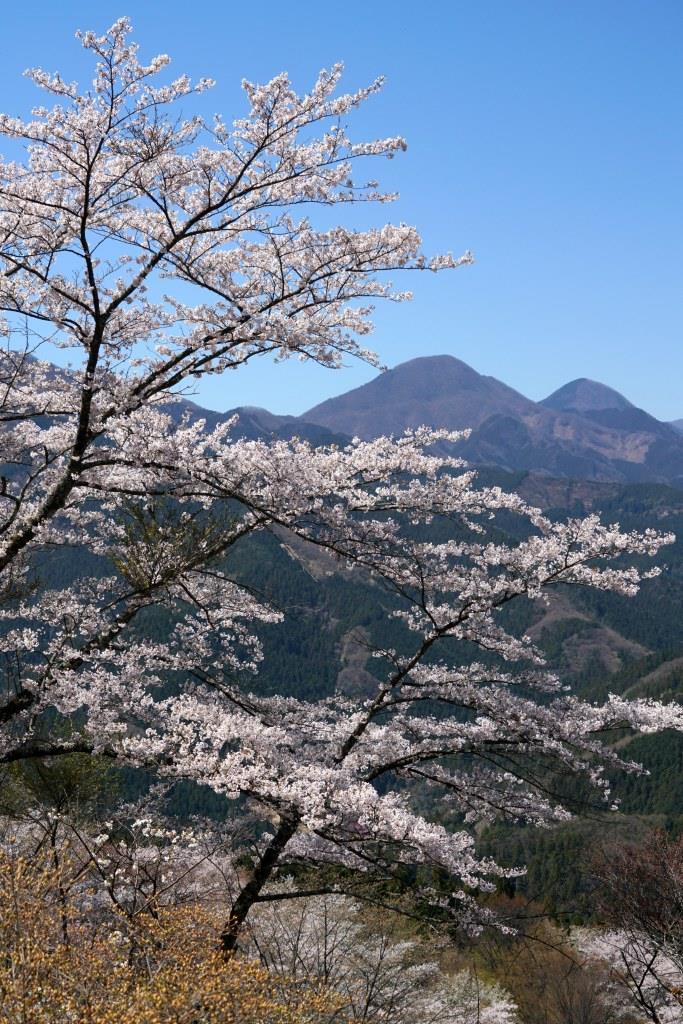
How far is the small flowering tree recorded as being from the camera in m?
7.03

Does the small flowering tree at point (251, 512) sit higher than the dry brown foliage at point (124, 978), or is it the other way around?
the small flowering tree at point (251, 512)

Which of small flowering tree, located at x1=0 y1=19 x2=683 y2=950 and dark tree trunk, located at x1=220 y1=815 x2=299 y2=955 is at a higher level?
small flowering tree, located at x1=0 y1=19 x2=683 y2=950

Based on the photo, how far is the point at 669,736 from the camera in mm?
132625

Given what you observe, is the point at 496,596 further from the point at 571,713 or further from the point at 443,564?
the point at 571,713

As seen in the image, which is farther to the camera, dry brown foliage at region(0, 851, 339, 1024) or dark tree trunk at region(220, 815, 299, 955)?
dark tree trunk at region(220, 815, 299, 955)

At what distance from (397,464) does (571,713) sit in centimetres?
367

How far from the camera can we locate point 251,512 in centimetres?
805

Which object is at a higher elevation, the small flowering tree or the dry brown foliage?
the small flowering tree

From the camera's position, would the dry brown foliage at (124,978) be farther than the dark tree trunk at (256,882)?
No

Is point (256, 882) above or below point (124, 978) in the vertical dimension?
below

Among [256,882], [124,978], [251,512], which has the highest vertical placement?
[251,512]

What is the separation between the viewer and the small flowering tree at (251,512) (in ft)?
23.1

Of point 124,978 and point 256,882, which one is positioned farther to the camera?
point 256,882

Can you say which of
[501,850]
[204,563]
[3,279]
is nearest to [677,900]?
[204,563]
